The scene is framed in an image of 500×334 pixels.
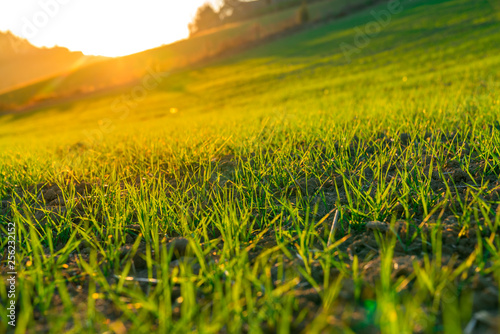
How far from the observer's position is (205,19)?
2625 inches

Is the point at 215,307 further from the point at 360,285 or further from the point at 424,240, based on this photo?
the point at 424,240

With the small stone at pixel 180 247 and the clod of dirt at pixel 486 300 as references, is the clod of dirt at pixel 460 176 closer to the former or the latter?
the clod of dirt at pixel 486 300

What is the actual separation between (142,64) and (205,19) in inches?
1540

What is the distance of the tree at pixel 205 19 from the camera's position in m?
65.6

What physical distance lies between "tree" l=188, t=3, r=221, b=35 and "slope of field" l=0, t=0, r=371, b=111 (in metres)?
28.7

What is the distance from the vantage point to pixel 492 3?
2078cm

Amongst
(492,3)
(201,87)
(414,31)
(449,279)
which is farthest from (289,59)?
(449,279)

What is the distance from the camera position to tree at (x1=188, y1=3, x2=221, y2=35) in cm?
6562

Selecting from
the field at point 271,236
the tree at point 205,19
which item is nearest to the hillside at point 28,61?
the tree at point 205,19

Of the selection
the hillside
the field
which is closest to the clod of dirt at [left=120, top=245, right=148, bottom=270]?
the field

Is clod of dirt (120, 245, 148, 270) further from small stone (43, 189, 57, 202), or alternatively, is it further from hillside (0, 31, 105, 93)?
hillside (0, 31, 105, 93)

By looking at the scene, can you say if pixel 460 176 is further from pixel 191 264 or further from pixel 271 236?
pixel 191 264

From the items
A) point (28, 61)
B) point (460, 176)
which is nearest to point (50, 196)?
point (460, 176)

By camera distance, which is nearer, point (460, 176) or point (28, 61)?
point (460, 176)
